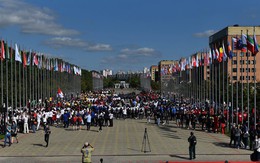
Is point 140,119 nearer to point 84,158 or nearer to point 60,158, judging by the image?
point 60,158

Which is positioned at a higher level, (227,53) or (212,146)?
(227,53)

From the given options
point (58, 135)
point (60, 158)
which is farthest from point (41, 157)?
point (58, 135)

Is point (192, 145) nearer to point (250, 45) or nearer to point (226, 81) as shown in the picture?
point (250, 45)

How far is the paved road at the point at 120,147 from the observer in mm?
22906

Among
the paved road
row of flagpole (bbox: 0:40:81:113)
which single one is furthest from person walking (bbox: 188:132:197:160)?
row of flagpole (bbox: 0:40:81:113)

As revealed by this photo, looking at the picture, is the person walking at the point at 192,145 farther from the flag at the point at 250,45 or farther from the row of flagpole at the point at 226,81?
the flag at the point at 250,45

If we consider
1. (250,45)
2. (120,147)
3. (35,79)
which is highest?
(250,45)

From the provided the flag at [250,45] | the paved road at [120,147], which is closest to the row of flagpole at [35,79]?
the paved road at [120,147]

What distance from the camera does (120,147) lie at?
87.3ft

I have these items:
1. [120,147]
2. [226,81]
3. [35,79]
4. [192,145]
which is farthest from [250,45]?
[35,79]

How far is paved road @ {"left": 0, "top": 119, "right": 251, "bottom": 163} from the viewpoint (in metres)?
22.9

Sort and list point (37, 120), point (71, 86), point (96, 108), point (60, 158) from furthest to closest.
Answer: point (71, 86), point (96, 108), point (37, 120), point (60, 158)

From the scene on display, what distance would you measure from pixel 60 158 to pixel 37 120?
14.0m

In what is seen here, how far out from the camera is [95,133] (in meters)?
34.1
